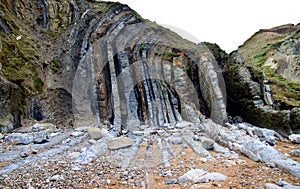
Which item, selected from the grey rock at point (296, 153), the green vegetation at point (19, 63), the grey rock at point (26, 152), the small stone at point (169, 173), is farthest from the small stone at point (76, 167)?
the green vegetation at point (19, 63)

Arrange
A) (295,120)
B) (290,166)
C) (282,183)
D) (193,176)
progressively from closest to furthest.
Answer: (282,183) → (193,176) → (290,166) → (295,120)

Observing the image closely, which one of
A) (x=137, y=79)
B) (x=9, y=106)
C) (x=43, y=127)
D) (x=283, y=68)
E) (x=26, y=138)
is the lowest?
(x=26, y=138)

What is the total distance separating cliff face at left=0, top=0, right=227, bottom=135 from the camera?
350 inches

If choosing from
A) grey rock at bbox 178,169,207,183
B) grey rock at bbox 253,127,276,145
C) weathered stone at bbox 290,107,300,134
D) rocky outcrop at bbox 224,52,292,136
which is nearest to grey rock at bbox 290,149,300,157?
grey rock at bbox 253,127,276,145

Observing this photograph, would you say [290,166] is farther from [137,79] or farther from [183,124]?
[137,79]

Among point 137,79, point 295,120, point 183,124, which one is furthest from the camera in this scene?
point 137,79

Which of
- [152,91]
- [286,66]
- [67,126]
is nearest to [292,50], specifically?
[286,66]

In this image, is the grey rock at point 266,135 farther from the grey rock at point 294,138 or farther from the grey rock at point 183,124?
the grey rock at point 183,124

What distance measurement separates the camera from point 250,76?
1106cm

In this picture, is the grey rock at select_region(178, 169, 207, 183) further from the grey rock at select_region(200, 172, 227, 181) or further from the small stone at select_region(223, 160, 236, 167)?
the small stone at select_region(223, 160, 236, 167)

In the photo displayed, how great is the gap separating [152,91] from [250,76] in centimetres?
575

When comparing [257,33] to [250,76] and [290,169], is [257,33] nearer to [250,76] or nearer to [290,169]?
[250,76]

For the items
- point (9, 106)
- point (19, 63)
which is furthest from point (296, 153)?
point (19, 63)

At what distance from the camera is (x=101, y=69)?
10.5 meters
